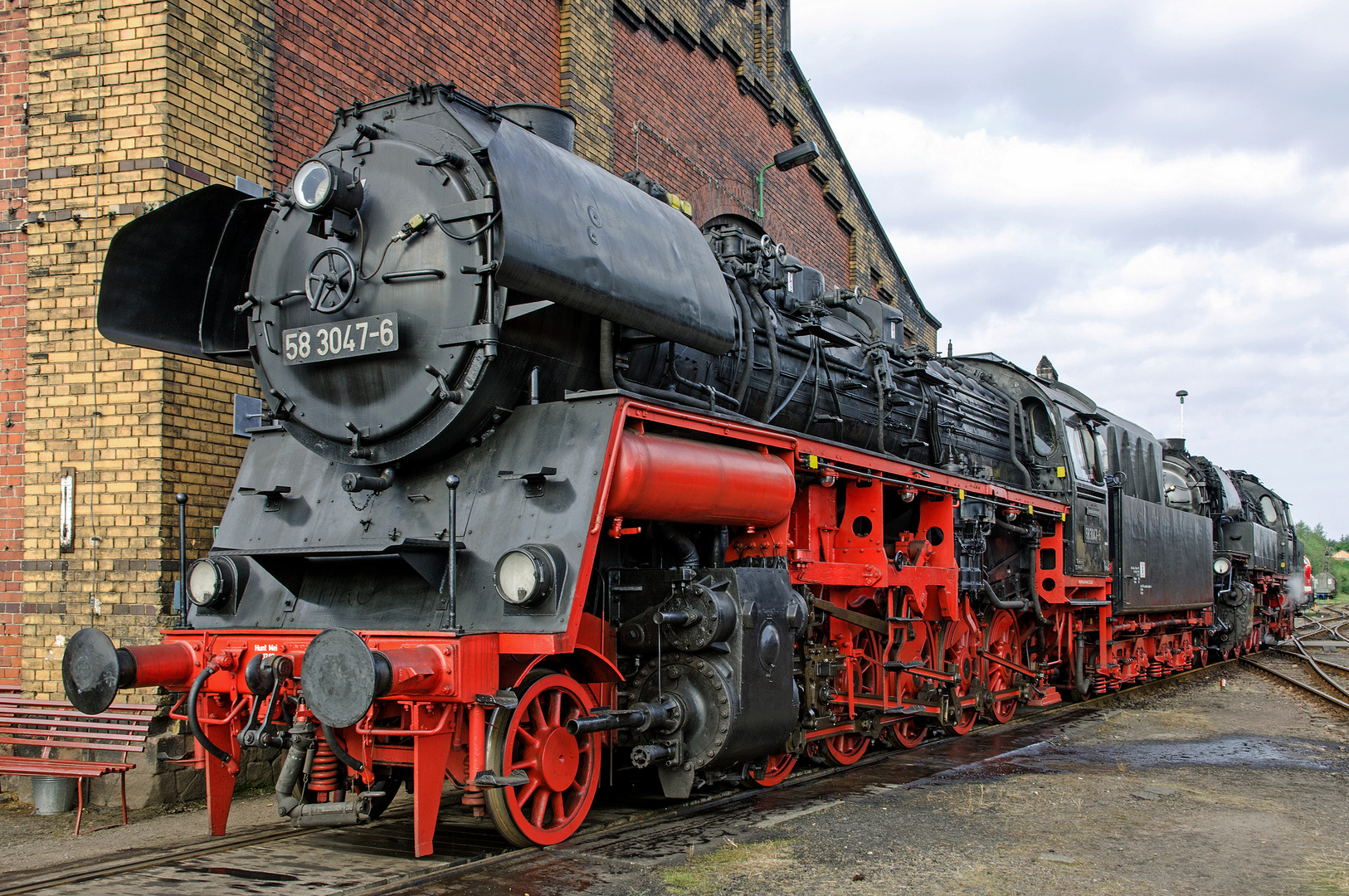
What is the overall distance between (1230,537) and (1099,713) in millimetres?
10151

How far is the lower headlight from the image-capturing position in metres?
5.05

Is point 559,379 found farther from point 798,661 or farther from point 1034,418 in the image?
point 1034,418

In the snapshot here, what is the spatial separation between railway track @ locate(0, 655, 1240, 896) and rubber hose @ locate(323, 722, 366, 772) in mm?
403

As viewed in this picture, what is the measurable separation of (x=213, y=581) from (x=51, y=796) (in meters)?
1.94

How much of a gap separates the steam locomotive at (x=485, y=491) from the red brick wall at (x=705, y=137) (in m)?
5.42

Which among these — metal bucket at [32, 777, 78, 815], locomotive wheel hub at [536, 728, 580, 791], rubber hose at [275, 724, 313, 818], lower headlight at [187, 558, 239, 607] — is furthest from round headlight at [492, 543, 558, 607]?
metal bucket at [32, 777, 78, 815]

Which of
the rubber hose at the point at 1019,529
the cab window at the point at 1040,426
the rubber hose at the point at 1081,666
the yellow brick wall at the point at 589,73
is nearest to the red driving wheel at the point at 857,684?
the rubber hose at the point at 1019,529

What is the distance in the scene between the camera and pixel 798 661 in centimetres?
631

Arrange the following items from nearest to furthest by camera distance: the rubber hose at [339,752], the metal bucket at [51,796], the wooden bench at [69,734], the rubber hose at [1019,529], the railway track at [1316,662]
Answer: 1. the rubber hose at [339,752]
2. the wooden bench at [69,734]
3. the metal bucket at [51,796]
4. the rubber hose at [1019,529]
5. the railway track at [1316,662]

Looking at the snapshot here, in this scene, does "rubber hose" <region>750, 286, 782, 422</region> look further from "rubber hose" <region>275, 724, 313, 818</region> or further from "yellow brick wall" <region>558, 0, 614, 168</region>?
"yellow brick wall" <region>558, 0, 614, 168</region>

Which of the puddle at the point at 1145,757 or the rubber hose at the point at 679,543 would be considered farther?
the puddle at the point at 1145,757

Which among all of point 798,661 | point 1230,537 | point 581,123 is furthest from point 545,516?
point 1230,537

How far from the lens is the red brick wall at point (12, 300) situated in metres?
6.50

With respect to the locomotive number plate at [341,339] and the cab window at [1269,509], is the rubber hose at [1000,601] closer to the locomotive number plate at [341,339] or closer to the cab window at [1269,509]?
the locomotive number plate at [341,339]
